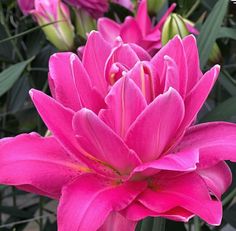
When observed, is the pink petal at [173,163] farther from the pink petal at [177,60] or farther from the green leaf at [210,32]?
the green leaf at [210,32]

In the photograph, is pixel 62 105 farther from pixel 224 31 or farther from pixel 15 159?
pixel 224 31

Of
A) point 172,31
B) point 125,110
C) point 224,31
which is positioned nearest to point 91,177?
point 125,110

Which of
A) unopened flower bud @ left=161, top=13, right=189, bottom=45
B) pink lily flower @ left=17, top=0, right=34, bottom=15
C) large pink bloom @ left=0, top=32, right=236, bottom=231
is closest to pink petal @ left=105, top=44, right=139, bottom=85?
large pink bloom @ left=0, top=32, right=236, bottom=231

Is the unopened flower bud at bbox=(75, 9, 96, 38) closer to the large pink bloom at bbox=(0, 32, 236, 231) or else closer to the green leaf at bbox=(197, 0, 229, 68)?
the green leaf at bbox=(197, 0, 229, 68)

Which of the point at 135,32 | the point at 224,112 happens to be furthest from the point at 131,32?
the point at 224,112

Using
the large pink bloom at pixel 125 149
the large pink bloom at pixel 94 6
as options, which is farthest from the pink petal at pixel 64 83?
the large pink bloom at pixel 94 6
